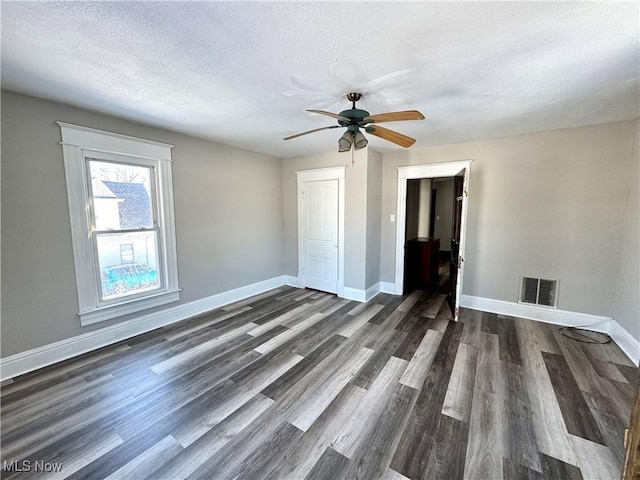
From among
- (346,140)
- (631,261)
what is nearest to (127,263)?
(346,140)

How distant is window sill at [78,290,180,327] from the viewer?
2.79 meters

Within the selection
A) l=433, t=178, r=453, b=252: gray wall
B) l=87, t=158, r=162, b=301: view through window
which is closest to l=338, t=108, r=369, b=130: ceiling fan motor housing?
l=87, t=158, r=162, b=301: view through window

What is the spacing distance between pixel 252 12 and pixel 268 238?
152 inches

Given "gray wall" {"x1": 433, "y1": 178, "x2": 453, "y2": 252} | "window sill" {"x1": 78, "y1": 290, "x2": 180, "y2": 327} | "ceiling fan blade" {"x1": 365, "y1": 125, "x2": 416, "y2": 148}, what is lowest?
"window sill" {"x1": 78, "y1": 290, "x2": 180, "y2": 327}

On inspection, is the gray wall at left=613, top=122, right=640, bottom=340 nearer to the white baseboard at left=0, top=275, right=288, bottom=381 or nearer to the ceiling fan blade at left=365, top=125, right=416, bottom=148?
the ceiling fan blade at left=365, top=125, right=416, bottom=148

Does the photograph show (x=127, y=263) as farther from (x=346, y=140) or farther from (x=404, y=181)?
(x=404, y=181)

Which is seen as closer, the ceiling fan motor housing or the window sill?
the ceiling fan motor housing

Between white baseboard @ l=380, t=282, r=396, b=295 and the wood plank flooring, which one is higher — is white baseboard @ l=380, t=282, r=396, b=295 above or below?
above

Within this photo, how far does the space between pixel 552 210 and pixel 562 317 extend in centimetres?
143

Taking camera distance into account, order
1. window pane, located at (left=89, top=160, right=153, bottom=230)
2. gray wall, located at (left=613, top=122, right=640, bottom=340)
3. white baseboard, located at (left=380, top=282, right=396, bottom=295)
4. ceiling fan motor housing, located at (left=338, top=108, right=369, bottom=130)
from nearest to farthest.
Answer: ceiling fan motor housing, located at (left=338, top=108, right=369, bottom=130), gray wall, located at (left=613, top=122, right=640, bottom=340), window pane, located at (left=89, top=160, right=153, bottom=230), white baseboard, located at (left=380, top=282, right=396, bottom=295)

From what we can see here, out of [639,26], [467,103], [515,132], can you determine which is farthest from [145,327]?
[515,132]

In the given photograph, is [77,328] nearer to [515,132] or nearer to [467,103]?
[467,103]

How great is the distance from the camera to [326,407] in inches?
79.5

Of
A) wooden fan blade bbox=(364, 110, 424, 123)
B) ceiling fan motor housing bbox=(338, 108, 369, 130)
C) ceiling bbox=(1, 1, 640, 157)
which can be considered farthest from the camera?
ceiling fan motor housing bbox=(338, 108, 369, 130)
